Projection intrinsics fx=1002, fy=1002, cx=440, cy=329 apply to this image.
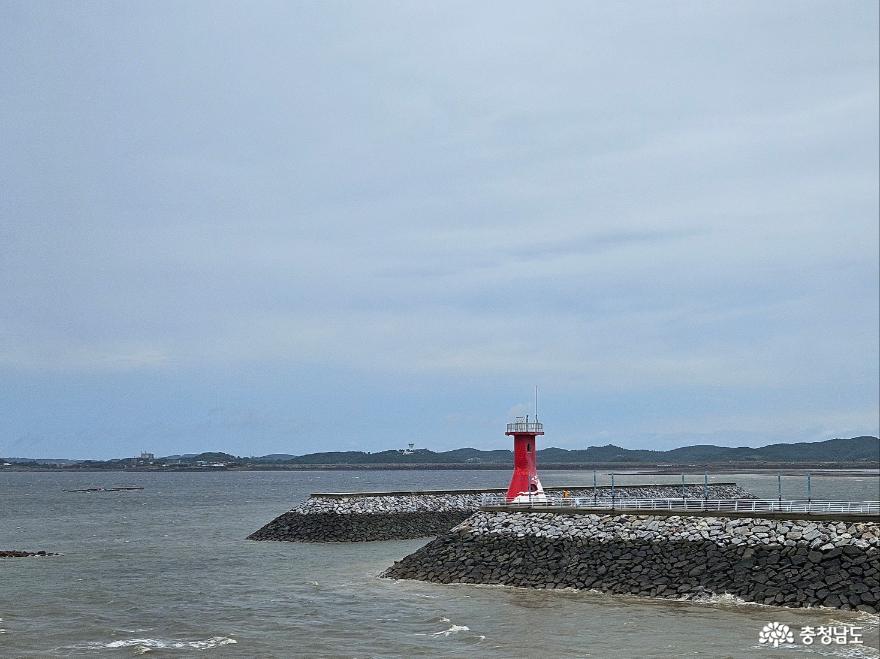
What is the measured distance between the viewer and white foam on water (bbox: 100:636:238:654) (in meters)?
24.9

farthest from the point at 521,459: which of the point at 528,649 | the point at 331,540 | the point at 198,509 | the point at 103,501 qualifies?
the point at 103,501

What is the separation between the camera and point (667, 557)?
30547 mm

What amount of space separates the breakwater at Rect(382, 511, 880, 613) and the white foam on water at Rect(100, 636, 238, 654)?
9.72 metres

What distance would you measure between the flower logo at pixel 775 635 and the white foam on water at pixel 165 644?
13017mm

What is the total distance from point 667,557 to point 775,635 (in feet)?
22.1

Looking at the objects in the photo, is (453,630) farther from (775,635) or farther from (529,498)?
(529,498)

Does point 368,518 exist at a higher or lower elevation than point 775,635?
higher

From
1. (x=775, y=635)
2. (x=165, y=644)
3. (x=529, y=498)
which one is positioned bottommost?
(x=165, y=644)

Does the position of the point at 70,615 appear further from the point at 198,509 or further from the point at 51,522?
the point at 198,509

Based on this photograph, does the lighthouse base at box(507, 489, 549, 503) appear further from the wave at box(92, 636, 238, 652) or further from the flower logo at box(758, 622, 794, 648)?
the wave at box(92, 636, 238, 652)

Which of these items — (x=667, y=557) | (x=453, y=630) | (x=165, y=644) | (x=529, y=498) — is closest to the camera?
(x=165, y=644)

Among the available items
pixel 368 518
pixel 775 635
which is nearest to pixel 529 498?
pixel 368 518

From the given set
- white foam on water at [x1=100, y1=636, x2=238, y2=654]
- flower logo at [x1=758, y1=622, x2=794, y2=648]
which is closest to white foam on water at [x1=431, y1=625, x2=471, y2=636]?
white foam on water at [x1=100, y1=636, x2=238, y2=654]

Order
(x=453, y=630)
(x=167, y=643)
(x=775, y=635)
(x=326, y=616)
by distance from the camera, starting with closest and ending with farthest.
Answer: (x=775, y=635)
(x=167, y=643)
(x=453, y=630)
(x=326, y=616)
